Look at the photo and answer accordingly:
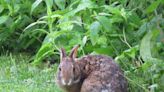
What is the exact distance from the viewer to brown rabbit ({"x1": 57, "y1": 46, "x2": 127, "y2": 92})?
207 inches

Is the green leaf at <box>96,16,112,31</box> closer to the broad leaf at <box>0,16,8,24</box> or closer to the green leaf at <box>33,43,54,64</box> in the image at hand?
the green leaf at <box>33,43,54,64</box>

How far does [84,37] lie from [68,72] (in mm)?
1287

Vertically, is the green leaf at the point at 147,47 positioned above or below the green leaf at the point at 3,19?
above

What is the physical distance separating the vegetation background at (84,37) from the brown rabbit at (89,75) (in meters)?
0.31

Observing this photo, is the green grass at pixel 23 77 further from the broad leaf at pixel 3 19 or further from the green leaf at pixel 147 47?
the green leaf at pixel 147 47

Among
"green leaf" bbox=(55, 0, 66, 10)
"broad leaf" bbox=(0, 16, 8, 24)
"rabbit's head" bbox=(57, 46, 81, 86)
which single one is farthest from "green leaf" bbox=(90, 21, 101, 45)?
"broad leaf" bbox=(0, 16, 8, 24)

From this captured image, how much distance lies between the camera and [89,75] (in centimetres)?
554

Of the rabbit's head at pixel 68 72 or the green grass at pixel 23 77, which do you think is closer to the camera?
the rabbit's head at pixel 68 72

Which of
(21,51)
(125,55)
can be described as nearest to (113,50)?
(125,55)

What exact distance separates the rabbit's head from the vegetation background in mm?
631

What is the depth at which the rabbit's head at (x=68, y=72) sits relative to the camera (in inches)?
205

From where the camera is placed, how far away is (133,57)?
583cm

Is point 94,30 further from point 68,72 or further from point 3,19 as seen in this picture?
point 3,19

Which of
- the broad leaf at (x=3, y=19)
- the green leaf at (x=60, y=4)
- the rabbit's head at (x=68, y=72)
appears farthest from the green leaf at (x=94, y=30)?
the broad leaf at (x=3, y=19)
